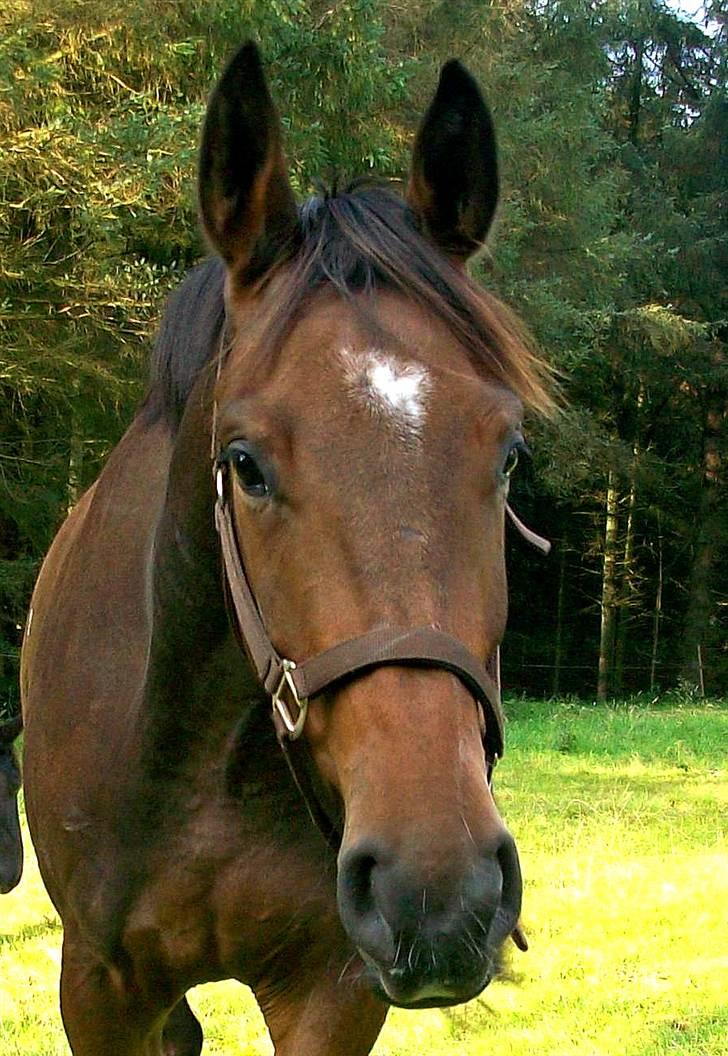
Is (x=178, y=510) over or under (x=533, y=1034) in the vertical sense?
over

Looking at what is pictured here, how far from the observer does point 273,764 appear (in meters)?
2.48

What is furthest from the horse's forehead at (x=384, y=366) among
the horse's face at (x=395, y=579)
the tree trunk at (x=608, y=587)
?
the tree trunk at (x=608, y=587)

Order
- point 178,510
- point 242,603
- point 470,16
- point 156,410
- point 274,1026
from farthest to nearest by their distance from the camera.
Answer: point 470,16 < point 156,410 < point 274,1026 < point 178,510 < point 242,603

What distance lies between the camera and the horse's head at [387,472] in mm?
1526

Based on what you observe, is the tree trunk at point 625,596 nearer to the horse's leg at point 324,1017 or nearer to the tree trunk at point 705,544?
the tree trunk at point 705,544

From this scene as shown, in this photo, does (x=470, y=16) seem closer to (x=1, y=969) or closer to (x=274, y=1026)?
(x=1, y=969)

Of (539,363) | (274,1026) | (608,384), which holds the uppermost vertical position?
(539,363)

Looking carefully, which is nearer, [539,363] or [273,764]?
[539,363]

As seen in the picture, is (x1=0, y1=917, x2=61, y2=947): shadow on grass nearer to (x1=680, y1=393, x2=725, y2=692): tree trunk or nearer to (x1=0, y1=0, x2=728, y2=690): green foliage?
(x1=0, y1=0, x2=728, y2=690): green foliage

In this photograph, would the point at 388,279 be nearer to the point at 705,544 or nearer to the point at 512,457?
the point at 512,457

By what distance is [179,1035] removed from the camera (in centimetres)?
348

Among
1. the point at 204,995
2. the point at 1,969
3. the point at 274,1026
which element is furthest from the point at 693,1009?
the point at 1,969

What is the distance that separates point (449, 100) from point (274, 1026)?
1926 millimetres

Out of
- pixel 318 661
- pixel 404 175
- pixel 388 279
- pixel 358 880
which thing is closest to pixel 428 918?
pixel 358 880
